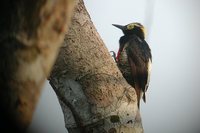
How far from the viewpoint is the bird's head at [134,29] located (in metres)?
0.92

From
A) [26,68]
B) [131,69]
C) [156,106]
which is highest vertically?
[26,68]

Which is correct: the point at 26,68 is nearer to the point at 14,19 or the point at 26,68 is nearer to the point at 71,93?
the point at 14,19

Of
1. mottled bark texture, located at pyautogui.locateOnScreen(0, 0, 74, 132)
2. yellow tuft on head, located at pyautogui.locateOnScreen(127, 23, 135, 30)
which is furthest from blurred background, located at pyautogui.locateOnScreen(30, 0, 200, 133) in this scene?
mottled bark texture, located at pyautogui.locateOnScreen(0, 0, 74, 132)

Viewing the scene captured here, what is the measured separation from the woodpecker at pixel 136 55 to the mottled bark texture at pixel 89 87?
25 cm

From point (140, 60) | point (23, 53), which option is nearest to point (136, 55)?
point (140, 60)

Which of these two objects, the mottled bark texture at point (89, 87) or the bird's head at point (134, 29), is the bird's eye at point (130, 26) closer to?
the bird's head at point (134, 29)

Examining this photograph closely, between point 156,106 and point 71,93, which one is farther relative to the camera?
point 156,106

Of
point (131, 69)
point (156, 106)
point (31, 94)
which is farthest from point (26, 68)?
point (156, 106)

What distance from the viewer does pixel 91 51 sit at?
589 mm

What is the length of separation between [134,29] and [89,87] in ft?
1.27

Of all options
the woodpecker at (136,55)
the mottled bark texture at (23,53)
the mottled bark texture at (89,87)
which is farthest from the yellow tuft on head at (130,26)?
the mottled bark texture at (23,53)

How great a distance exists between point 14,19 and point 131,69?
677mm

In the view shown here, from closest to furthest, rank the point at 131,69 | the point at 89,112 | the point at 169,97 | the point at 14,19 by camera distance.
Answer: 1. the point at 14,19
2. the point at 89,112
3. the point at 131,69
4. the point at 169,97

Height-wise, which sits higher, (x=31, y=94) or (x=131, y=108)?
(x=31, y=94)
